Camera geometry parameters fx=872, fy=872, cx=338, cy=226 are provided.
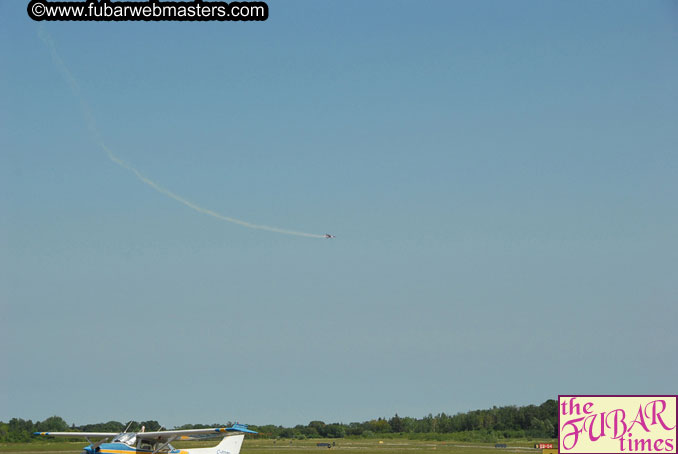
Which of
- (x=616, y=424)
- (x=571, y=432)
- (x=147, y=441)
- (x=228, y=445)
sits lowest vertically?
(x=228, y=445)

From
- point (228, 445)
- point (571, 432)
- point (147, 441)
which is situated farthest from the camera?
point (228, 445)

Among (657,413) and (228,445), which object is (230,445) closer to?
(228,445)

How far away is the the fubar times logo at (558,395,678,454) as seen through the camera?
2076 inches

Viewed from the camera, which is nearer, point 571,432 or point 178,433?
point 571,432

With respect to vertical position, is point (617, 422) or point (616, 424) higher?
point (617, 422)

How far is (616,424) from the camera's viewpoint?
2092 inches

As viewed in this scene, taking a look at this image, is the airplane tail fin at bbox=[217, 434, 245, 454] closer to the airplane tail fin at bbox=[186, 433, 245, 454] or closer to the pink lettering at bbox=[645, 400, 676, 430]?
the airplane tail fin at bbox=[186, 433, 245, 454]

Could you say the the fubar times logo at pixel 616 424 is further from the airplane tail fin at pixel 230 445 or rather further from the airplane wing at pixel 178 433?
the airplane tail fin at pixel 230 445

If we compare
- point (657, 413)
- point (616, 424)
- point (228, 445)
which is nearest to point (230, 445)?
point (228, 445)

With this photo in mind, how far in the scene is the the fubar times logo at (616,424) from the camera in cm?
5272

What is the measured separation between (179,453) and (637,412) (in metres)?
37.5

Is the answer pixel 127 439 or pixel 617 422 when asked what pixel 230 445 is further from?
pixel 617 422

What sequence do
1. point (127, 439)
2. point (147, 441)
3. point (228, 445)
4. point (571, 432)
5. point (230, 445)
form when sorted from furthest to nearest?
1. point (230, 445)
2. point (228, 445)
3. point (147, 441)
4. point (127, 439)
5. point (571, 432)

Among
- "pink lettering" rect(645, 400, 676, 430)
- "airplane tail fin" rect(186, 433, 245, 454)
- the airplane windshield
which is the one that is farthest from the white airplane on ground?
"pink lettering" rect(645, 400, 676, 430)
